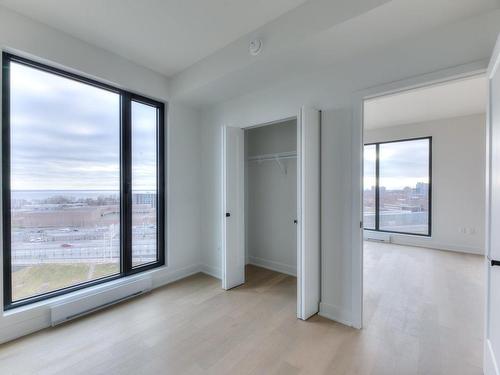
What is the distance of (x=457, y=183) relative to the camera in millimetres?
4801

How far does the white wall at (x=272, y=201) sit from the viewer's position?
3609mm

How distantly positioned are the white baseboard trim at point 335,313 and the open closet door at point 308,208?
0.08 m

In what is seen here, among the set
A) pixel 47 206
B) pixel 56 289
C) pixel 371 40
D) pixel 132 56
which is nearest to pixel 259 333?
pixel 56 289

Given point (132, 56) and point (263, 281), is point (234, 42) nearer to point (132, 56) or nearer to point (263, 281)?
point (132, 56)

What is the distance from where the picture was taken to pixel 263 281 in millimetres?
3336

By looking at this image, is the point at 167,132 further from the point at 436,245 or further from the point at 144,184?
the point at 436,245

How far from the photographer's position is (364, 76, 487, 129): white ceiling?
3.47m

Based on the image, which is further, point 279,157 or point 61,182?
point 279,157

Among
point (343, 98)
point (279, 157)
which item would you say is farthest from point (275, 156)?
point (343, 98)

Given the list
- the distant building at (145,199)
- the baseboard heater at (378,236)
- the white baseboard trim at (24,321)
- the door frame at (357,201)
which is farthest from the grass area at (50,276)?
the baseboard heater at (378,236)

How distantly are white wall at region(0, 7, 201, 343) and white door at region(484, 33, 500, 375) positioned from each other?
10.7ft

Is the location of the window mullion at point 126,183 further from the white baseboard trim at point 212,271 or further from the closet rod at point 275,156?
the closet rod at point 275,156

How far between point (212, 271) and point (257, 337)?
5.36 feet

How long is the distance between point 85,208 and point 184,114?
1844 mm
